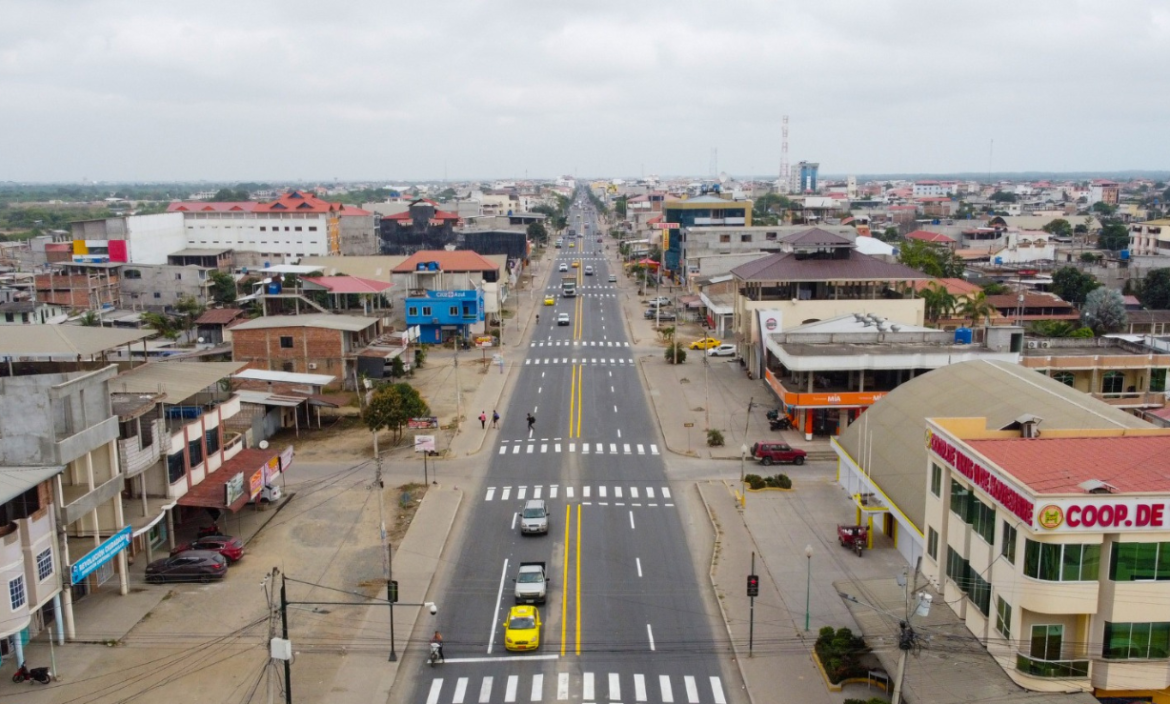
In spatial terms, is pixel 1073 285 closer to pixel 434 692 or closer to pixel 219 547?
pixel 219 547

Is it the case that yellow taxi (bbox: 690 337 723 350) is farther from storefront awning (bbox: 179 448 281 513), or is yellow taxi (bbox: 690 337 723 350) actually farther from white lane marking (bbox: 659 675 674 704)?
white lane marking (bbox: 659 675 674 704)

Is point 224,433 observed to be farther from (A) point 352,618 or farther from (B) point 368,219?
(B) point 368,219

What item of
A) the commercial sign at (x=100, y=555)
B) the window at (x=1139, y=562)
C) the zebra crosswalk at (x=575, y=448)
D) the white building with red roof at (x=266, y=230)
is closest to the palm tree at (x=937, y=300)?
the zebra crosswalk at (x=575, y=448)

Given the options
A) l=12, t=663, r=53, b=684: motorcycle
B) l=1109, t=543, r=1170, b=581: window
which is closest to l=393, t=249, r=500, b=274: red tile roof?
l=12, t=663, r=53, b=684: motorcycle

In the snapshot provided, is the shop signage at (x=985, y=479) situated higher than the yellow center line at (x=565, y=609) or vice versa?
the shop signage at (x=985, y=479)

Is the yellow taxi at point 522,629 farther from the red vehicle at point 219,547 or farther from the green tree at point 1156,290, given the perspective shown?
the green tree at point 1156,290

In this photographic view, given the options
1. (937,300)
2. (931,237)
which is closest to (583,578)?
(937,300)
